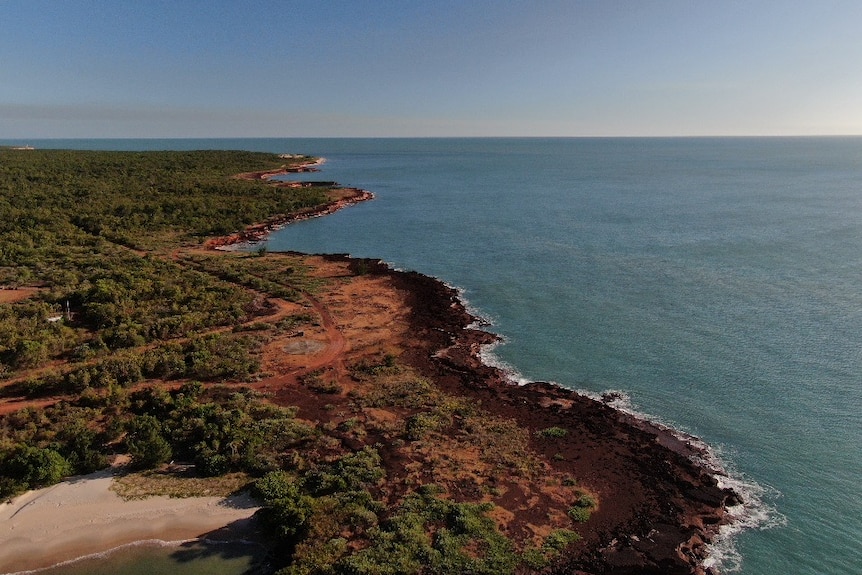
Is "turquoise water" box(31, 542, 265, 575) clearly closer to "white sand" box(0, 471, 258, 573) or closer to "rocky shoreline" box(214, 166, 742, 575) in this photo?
"white sand" box(0, 471, 258, 573)

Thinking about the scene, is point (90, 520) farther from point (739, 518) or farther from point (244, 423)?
point (739, 518)

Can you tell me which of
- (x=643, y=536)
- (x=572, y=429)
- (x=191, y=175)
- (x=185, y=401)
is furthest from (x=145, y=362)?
(x=191, y=175)

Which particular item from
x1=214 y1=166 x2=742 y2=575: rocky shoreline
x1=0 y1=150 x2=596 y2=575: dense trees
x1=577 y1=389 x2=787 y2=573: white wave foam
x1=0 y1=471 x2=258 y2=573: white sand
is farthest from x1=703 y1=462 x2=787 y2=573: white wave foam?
x1=0 y1=471 x2=258 y2=573: white sand

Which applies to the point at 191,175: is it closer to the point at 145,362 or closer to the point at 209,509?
the point at 145,362

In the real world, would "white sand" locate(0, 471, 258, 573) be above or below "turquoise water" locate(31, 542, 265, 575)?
above

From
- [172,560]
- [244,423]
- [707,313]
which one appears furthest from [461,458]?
[707,313]

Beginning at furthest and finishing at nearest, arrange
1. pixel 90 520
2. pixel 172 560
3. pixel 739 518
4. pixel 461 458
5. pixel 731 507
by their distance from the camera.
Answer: pixel 461 458, pixel 731 507, pixel 739 518, pixel 90 520, pixel 172 560
